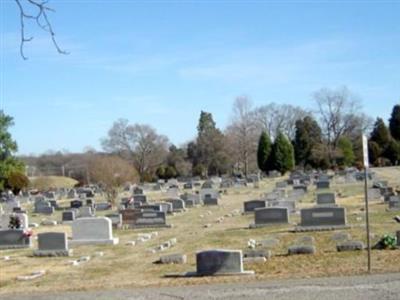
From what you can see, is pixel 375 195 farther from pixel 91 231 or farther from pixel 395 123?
pixel 395 123

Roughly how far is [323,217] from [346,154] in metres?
69.4

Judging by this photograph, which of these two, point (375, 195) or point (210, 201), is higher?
point (375, 195)

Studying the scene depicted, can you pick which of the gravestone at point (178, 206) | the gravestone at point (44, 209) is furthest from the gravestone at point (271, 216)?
the gravestone at point (44, 209)

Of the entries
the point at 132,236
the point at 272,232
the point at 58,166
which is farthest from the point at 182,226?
the point at 58,166

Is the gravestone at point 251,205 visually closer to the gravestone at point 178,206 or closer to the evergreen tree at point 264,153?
the gravestone at point 178,206

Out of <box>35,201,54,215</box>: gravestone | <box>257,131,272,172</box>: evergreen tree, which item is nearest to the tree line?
<box>257,131,272,172</box>: evergreen tree

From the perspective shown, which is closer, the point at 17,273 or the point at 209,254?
the point at 209,254

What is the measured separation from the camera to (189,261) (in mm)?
16812

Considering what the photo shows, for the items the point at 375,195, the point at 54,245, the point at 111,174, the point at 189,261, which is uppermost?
the point at 111,174

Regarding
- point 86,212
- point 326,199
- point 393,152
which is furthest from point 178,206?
point 393,152

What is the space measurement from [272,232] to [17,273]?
9190 millimetres

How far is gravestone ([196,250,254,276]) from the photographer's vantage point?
44.2ft

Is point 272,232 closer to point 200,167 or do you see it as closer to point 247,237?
point 247,237

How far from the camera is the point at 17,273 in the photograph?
1691 centimetres
